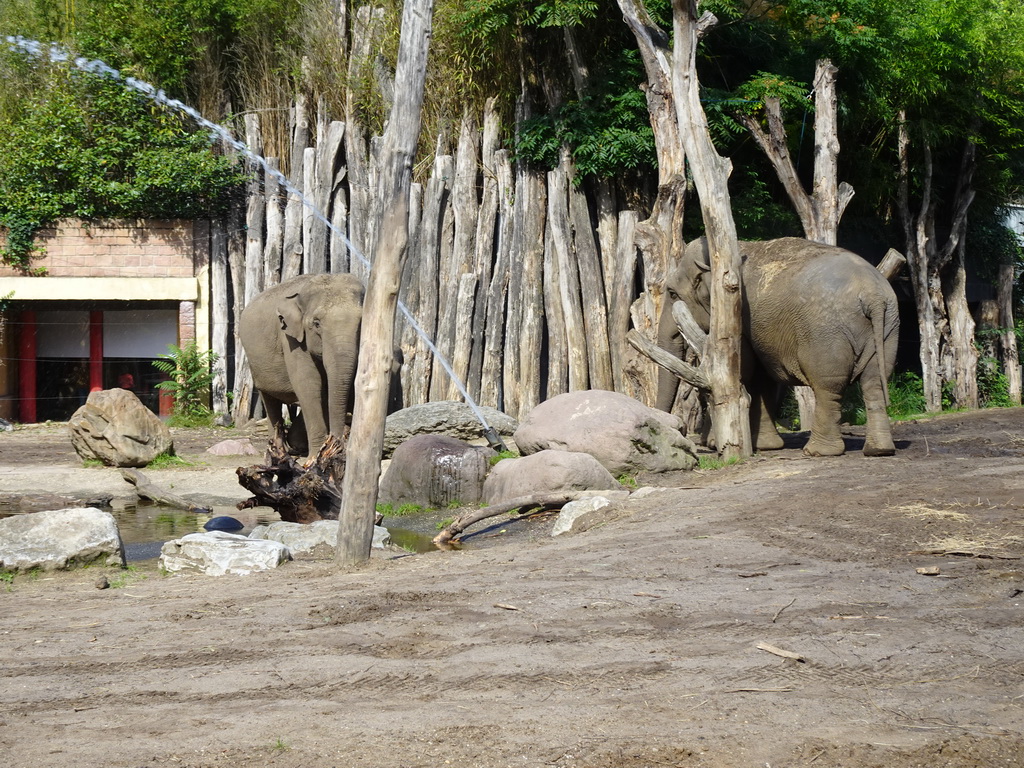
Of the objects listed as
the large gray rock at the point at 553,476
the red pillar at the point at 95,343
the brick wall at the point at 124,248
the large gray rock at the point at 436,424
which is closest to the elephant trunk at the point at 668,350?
the large gray rock at the point at 553,476

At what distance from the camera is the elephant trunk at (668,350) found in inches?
444

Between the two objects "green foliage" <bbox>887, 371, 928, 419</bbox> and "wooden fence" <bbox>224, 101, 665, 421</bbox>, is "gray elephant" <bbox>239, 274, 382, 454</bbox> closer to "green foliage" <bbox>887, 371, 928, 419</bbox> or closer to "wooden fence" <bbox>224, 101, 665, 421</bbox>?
"wooden fence" <bbox>224, 101, 665, 421</bbox>

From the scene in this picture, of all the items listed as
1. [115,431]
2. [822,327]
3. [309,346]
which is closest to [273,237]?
[115,431]

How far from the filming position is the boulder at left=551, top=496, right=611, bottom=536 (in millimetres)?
7867

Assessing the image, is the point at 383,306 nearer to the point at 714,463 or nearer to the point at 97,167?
the point at 714,463

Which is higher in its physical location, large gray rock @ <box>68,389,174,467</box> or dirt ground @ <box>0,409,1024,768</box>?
large gray rock @ <box>68,389,174,467</box>

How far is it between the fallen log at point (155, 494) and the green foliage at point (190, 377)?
604cm

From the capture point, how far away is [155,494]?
34.3 feet

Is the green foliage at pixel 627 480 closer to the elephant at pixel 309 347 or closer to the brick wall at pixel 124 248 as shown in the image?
the elephant at pixel 309 347

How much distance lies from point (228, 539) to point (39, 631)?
7.10 ft

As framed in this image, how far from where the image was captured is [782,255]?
10.5 m

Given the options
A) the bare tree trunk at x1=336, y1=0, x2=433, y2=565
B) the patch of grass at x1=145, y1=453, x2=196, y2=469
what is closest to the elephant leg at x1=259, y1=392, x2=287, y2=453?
the patch of grass at x1=145, y1=453, x2=196, y2=469

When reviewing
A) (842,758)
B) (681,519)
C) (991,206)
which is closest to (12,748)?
(842,758)

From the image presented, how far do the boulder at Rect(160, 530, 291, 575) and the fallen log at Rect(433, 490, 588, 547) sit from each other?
1.48m
